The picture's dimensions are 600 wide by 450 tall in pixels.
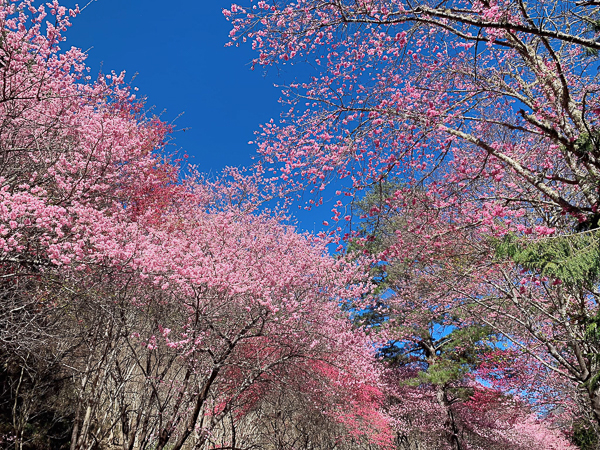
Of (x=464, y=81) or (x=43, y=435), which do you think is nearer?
(x=464, y=81)

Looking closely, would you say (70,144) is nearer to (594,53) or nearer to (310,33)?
(310,33)

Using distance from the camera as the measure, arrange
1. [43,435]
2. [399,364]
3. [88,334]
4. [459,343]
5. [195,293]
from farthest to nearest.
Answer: [399,364] → [459,343] → [43,435] → [88,334] → [195,293]

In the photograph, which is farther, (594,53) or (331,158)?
(331,158)

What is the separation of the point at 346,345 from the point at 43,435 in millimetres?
7651

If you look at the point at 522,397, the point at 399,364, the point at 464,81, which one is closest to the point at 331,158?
the point at 464,81

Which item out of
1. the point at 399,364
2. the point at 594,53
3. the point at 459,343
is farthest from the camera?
the point at 399,364

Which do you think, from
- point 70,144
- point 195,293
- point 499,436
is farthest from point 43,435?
point 499,436

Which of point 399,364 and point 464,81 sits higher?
point 464,81

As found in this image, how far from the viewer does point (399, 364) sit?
1831 cm

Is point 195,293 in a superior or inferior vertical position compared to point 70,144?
inferior

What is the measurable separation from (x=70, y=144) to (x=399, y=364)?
17255 millimetres

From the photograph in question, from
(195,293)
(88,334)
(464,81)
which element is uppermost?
(464,81)

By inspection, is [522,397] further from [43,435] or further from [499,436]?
[43,435]

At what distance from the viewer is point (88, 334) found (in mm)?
7375
